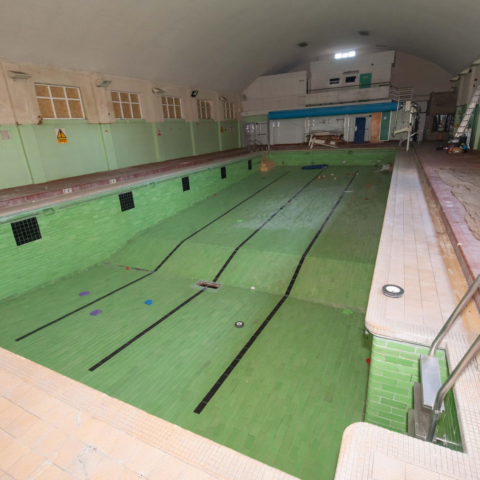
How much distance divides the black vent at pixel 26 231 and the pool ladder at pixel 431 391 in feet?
20.0

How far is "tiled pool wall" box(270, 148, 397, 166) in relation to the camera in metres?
13.3

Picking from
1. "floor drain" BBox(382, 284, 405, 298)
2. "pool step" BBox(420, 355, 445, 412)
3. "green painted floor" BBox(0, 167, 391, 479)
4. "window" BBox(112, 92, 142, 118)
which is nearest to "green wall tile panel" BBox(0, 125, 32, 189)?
"window" BBox(112, 92, 142, 118)

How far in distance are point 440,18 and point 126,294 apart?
38.7ft

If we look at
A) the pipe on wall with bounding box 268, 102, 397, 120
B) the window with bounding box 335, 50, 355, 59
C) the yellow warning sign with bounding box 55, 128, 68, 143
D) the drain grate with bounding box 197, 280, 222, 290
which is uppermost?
the window with bounding box 335, 50, 355, 59

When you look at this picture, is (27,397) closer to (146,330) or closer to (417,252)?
(146,330)

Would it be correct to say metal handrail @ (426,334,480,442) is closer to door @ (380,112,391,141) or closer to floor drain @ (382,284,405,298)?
floor drain @ (382,284,405,298)

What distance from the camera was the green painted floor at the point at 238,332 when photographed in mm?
2848

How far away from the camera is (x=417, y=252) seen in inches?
131

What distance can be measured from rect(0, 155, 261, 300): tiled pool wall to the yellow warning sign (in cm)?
304

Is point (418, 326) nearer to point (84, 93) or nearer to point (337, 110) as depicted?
point (84, 93)

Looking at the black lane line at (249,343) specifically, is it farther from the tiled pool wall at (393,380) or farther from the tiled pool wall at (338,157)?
the tiled pool wall at (338,157)

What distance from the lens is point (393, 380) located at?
2.19 metres

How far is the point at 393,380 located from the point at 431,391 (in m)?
0.43

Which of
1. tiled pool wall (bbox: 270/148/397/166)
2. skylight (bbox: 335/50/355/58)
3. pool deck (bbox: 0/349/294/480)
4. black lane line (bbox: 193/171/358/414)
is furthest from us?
skylight (bbox: 335/50/355/58)
